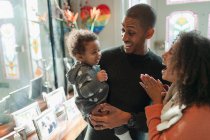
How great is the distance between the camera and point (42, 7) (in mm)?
2182

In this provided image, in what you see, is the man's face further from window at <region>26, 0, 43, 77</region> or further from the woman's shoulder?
window at <region>26, 0, 43, 77</region>

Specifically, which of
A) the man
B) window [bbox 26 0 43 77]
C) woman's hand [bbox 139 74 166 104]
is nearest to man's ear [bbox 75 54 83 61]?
the man

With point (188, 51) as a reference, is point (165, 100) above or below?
below

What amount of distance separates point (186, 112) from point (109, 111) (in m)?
0.44

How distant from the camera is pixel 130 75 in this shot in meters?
1.24

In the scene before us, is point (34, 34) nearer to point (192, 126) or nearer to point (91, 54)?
point (91, 54)

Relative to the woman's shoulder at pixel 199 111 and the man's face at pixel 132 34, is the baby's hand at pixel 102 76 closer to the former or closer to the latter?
the man's face at pixel 132 34

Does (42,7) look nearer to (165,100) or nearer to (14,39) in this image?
(14,39)

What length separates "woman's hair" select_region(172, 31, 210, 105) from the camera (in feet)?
2.76

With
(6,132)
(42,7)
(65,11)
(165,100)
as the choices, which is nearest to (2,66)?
(6,132)

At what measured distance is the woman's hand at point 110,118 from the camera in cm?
117

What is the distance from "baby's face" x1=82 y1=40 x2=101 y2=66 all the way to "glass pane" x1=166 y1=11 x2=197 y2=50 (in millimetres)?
1604

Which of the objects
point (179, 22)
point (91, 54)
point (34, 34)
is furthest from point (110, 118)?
point (179, 22)

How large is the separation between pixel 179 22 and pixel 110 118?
1.95m
